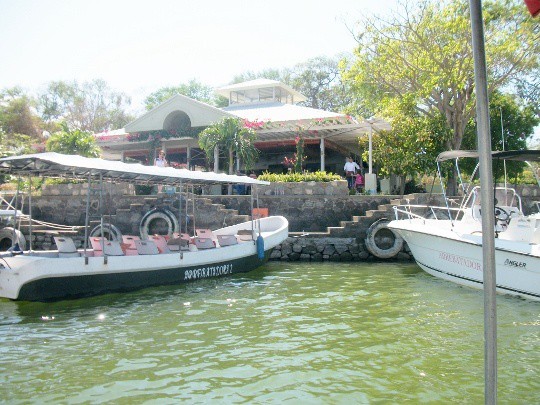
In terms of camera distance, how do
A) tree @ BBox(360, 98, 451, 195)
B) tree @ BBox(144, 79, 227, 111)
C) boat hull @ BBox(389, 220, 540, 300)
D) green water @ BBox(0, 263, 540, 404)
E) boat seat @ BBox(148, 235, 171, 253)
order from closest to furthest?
green water @ BBox(0, 263, 540, 404)
boat hull @ BBox(389, 220, 540, 300)
boat seat @ BBox(148, 235, 171, 253)
tree @ BBox(360, 98, 451, 195)
tree @ BBox(144, 79, 227, 111)

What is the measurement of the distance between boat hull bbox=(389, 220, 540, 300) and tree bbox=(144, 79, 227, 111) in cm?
3490

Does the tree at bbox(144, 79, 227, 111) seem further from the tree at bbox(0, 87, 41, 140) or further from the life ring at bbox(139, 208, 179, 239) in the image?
the life ring at bbox(139, 208, 179, 239)

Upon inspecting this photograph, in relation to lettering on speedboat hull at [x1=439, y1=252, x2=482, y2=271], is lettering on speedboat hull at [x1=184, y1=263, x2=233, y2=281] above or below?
below

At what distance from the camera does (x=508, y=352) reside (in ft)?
20.3

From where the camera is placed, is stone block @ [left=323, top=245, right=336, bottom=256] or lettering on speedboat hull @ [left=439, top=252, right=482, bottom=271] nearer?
lettering on speedboat hull @ [left=439, top=252, right=482, bottom=271]

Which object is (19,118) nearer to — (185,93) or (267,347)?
(185,93)

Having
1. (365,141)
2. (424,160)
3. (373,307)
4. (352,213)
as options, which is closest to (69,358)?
(373,307)

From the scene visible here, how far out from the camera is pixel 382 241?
49.6 ft

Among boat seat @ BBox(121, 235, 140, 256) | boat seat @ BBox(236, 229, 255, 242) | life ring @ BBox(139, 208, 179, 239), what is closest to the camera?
boat seat @ BBox(121, 235, 140, 256)

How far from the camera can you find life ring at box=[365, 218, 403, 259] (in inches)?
581

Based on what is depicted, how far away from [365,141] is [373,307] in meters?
12.9

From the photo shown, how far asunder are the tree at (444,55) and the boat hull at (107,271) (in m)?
9.32

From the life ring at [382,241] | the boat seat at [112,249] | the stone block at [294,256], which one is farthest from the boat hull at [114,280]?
the life ring at [382,241]

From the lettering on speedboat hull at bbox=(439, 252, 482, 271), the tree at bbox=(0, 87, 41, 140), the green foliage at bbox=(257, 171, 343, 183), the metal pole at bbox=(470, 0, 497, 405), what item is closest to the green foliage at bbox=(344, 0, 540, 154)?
the green foliage at bbox=(257, 171, 343, 183)
